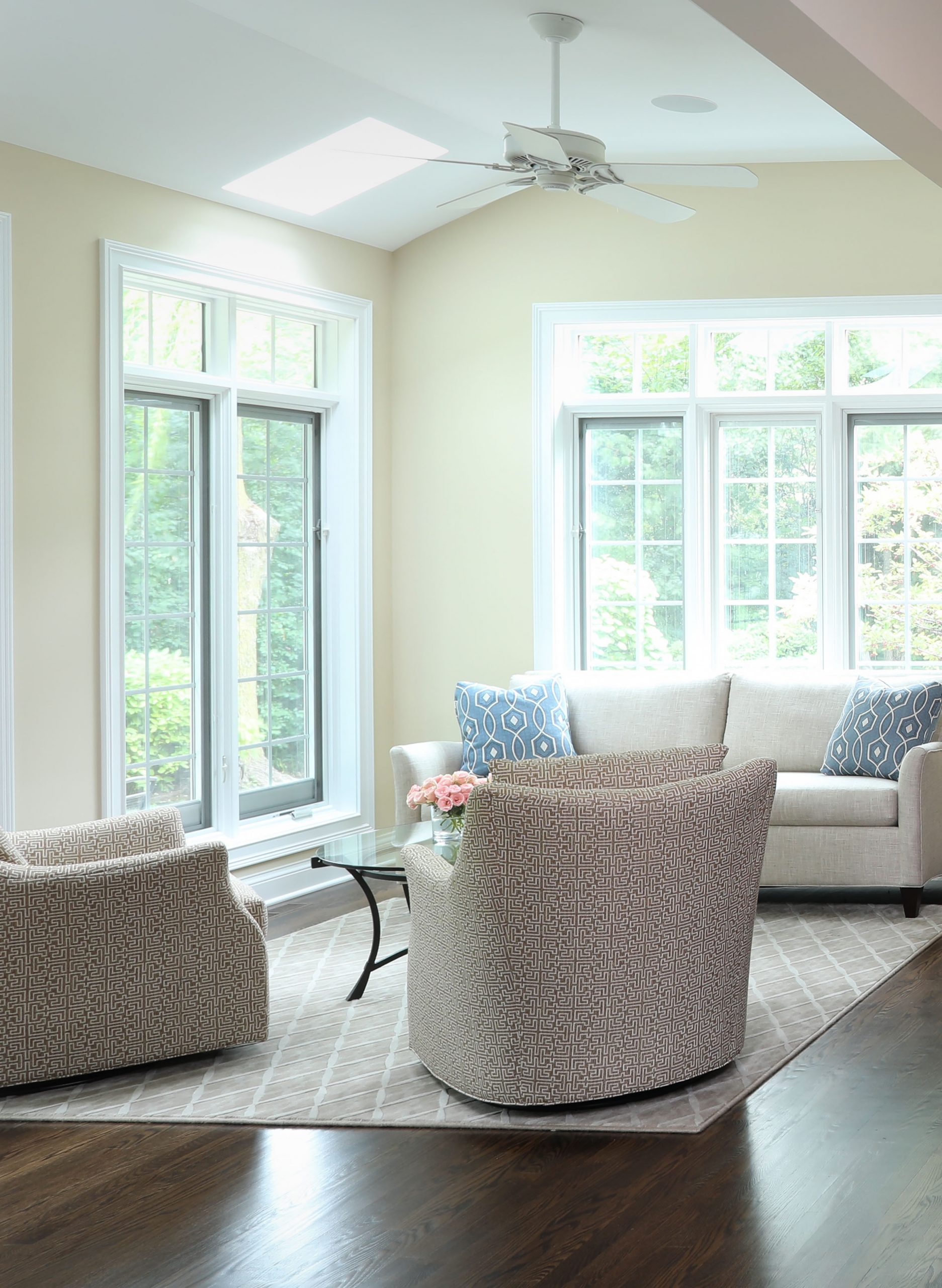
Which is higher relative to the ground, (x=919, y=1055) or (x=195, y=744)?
(x=195, y=744)

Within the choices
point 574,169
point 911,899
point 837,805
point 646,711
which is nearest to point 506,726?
point 646,711

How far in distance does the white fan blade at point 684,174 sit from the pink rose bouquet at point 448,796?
6.22 ft

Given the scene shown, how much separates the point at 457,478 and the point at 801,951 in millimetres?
2861

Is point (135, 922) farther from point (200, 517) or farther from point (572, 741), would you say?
point (572, 741)

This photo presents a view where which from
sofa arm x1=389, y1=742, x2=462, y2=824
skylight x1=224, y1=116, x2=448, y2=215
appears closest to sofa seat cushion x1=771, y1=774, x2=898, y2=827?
sofa arm x1=389, y1=742, x2=462, y2=824

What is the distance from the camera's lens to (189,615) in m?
5.23

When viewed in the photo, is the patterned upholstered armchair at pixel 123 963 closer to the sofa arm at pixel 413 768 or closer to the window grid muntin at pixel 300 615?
the sofa arm at pixel 413 768

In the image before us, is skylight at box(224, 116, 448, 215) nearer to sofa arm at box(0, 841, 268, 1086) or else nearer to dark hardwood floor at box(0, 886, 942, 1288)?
→ sofa arm at box(0, 841, 268, 1086)

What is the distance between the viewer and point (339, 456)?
599 cm

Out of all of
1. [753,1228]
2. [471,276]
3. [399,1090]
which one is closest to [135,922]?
[399,1090]

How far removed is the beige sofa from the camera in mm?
4961

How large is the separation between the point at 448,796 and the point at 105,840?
103 cm

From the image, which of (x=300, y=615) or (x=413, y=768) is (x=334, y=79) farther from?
(x=413, y=768)

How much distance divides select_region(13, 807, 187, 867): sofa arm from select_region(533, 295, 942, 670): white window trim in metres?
2.64
